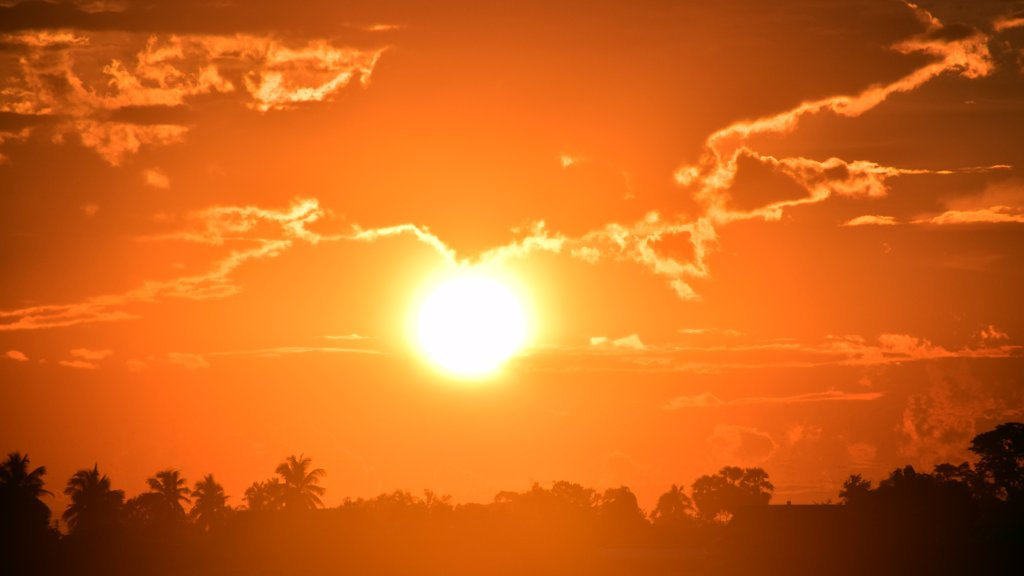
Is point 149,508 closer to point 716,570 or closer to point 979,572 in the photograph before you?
point 716,570

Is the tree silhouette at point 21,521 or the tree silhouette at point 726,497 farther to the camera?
the tree silhouette at point 726,497

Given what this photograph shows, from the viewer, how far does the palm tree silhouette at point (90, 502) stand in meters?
112

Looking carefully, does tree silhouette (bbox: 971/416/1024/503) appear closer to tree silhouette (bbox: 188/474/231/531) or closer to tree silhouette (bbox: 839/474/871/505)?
tree silhouette (bbox: 839/474/871/505)

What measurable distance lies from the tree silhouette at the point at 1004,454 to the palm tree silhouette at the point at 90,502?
263 ft

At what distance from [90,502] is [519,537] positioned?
1510 inches

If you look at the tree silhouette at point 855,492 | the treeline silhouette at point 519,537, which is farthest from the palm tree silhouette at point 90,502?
the tree silhouette at point 855,492

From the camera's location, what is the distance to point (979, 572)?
279 feet

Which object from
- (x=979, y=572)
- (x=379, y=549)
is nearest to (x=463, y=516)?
(x=379, y=549)

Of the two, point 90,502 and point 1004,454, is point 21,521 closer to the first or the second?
point 90,502

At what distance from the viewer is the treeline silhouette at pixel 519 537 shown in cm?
9094

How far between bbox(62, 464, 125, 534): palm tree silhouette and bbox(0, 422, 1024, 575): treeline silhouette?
0.34 feet

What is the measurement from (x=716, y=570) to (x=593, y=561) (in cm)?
1306

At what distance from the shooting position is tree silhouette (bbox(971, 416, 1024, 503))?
117m

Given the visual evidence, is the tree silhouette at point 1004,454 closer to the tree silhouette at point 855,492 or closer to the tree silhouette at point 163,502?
the tree silhouette at point 855,492
